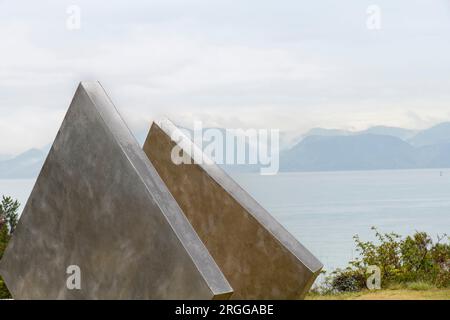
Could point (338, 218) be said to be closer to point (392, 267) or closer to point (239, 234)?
point (392, 267)

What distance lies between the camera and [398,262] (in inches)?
432

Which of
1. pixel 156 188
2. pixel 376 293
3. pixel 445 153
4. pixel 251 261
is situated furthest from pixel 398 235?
pixel 445 153

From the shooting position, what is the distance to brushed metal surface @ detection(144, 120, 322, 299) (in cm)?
634

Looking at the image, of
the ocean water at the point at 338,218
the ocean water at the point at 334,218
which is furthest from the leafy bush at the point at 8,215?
the ocean water at the point at 338,218

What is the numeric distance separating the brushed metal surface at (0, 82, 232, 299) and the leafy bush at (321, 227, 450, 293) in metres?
5.73

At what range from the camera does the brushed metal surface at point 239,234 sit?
6344 mm

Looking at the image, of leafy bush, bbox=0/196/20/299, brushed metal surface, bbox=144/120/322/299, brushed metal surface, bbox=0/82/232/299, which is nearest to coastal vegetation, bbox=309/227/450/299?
brushed metal surface, bbox=144/120/322/299

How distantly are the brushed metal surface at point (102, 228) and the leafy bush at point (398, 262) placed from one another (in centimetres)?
573

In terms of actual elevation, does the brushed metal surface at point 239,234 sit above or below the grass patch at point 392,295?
above

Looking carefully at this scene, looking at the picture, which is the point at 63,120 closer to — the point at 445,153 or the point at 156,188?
the point at 156,188

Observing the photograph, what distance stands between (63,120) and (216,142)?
1455mm

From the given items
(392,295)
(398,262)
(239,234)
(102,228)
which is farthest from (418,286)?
(102,228)

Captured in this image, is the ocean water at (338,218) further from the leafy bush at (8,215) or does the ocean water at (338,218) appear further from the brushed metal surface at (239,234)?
the leafy bush at (8,215)

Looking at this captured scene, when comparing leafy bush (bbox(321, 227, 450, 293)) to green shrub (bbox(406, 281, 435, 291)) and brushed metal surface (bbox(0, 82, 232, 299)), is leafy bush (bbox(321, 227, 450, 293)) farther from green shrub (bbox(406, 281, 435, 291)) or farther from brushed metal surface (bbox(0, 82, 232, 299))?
brushed metal surface (bbox(0, 82, 232, 299))
